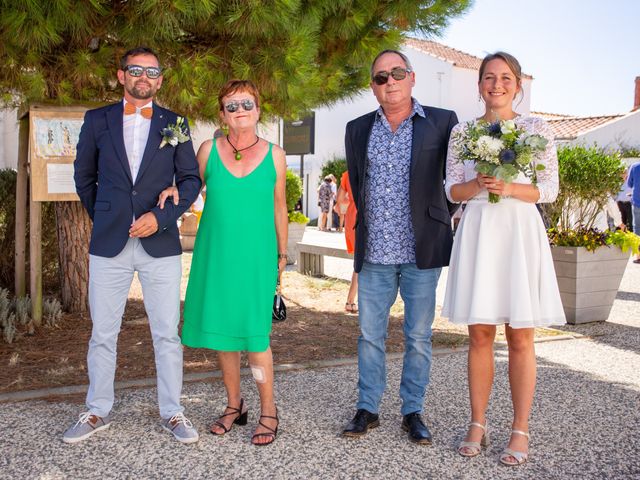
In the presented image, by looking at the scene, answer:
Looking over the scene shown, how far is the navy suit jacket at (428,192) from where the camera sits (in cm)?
374

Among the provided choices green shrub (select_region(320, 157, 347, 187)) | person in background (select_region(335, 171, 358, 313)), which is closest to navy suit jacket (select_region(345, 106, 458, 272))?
person in background (select_region(335, 171, 358, 313))

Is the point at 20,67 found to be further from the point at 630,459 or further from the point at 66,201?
the point at 630,459

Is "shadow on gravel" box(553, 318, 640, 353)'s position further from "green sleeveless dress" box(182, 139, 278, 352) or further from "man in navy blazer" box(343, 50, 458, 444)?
"green sleeveless dress" box(182, 139, 278, 352)

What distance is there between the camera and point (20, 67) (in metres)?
5.39

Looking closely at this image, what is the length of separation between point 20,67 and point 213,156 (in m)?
2.58

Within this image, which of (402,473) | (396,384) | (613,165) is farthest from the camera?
(613,165)

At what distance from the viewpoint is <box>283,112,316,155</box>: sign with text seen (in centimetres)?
2335

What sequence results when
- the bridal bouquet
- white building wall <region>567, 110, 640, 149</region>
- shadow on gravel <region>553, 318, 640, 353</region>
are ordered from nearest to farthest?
the bridal bouquet → shadow on gravel <region>553, 318, 640, 353</region> → white building wall <region>567, 110, 640, 149</region>

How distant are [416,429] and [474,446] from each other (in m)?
0.35

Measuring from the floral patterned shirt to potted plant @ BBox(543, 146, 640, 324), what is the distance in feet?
12.5

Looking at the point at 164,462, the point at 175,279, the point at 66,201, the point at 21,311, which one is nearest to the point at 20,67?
the point at 66,201

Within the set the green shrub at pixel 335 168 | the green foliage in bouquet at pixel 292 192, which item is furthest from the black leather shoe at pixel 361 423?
the green shrub at pixel 335 168

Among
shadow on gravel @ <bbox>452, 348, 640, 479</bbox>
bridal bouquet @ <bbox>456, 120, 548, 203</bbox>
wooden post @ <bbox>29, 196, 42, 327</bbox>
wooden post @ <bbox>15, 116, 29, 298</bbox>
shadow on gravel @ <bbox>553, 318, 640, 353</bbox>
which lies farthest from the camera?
wooden post @ <bbox>15, 116, 29, 298</bbox>

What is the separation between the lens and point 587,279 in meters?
7.04
